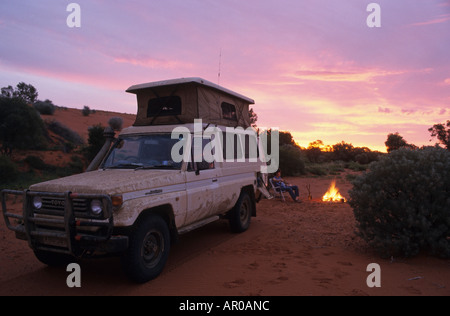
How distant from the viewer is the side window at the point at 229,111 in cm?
769

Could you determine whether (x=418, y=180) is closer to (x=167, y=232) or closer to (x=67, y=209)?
(x=167, y=232)

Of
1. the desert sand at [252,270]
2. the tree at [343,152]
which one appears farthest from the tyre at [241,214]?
the tree at [343,152]

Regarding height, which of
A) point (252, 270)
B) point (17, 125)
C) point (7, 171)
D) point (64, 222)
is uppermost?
point (17, 125)

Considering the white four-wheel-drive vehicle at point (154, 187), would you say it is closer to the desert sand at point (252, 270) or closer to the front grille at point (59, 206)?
the front grille at point (59, 206)

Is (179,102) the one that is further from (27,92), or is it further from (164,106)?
(27,92)

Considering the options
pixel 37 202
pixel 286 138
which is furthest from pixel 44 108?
pixel 37 202

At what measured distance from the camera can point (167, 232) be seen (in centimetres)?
488

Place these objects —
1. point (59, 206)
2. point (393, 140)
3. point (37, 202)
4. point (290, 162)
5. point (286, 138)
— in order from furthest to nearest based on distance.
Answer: point (393, 140) < point (286, 138) < point (290, 162) < point (37, 202) < point (59, 206)

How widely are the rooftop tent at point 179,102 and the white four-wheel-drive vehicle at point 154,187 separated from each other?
21 mm

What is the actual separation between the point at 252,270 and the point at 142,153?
2.76 meters

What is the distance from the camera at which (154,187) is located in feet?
15.3

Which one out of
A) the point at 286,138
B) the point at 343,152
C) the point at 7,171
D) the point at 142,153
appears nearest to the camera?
the point at 142,153

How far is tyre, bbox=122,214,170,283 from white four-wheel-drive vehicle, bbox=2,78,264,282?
1 cm
